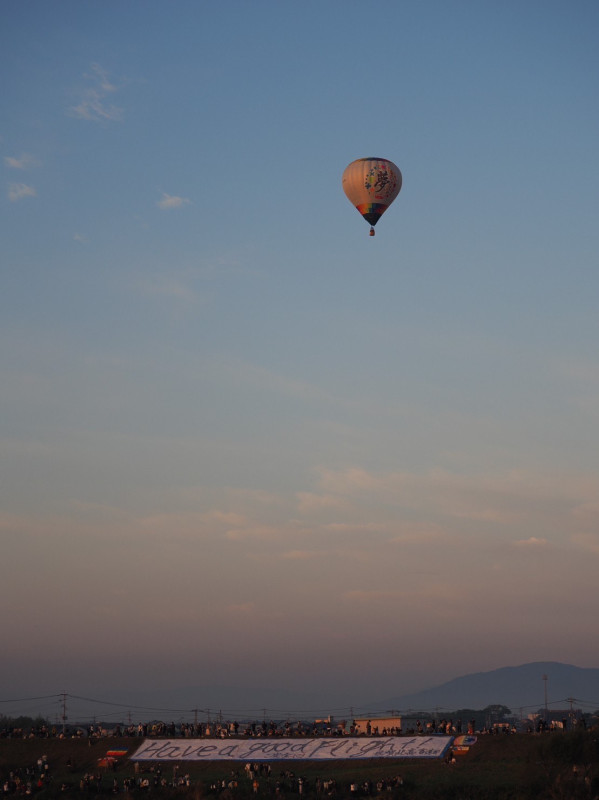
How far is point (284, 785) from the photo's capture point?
183 feet

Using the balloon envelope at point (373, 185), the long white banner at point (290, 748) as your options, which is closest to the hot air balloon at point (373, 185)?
the balloon envelope at point (373, 185)

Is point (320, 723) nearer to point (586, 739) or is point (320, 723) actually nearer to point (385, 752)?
point (385, 752)

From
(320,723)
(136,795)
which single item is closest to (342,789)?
(136,795)

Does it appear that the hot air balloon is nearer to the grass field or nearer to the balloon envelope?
the balloon envelope

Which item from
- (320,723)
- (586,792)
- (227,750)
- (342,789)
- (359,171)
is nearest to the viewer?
(586,792)

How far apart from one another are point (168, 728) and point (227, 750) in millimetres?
8789

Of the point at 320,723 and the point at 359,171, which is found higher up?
the point at 359,171

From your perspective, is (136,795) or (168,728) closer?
(136,795)

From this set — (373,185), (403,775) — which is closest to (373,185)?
(373,185)

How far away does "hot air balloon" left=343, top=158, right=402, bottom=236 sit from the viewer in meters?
77.5

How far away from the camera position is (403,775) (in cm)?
5678

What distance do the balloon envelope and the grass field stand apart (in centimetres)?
3948

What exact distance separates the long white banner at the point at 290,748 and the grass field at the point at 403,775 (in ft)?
3.12

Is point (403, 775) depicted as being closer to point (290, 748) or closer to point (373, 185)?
point (290, 748)
